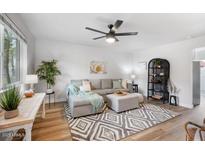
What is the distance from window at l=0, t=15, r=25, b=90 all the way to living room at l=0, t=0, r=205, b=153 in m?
0.02

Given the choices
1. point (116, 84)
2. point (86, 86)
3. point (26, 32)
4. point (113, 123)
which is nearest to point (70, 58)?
point (86, 86)

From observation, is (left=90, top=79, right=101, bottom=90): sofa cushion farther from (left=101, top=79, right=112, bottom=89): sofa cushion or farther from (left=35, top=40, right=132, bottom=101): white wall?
(left=35, top=40, right=132, bottom=101): white wall

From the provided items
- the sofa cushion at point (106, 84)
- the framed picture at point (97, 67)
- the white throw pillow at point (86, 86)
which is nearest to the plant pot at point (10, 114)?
the white throw pillow at point (86, 86)

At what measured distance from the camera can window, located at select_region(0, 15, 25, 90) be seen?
180cm

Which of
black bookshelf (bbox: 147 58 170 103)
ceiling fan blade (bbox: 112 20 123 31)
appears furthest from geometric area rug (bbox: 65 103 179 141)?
ceiling fan blade (bbox: 112 20 123 31)

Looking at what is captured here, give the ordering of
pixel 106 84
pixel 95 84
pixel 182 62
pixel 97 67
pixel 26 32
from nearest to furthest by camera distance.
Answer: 1. pixel 26 32
2. pixel 182 62
3. pixel 95 84
4. pixel 106 84
5. pixel 97 67

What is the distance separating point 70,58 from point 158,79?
12.4 feet

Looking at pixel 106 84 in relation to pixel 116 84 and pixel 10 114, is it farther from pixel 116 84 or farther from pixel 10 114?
pixel 10 114

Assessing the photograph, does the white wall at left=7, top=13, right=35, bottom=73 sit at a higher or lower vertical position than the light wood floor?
higher

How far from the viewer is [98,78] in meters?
5.29

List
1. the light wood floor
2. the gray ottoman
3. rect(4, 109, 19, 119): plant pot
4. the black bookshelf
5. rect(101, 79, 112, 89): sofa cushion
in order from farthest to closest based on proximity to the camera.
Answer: rect(101, 79, 112, 89): sofa cushion
the black bookshelf
the gray ottoman
the light wood floor
rect(4, 109, 19, 119): plant pot

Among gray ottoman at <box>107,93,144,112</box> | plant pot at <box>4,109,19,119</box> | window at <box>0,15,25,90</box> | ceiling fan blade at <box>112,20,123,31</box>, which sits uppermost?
ceiling fan blade at <box>112,20,123,31</box>

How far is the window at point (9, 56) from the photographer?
180 cm

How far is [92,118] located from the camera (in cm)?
288
